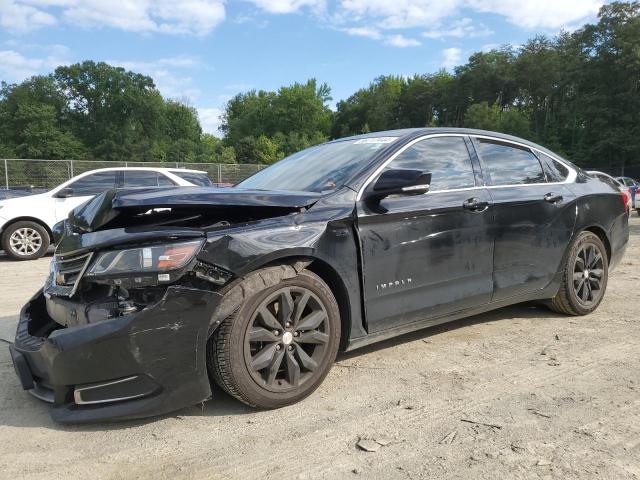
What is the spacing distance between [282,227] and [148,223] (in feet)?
2.32

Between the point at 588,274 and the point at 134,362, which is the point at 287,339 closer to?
the point at 134,362

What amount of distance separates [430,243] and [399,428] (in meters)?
1.26

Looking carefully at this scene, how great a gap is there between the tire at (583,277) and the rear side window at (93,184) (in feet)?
26.9

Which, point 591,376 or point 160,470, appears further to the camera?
point 591,376

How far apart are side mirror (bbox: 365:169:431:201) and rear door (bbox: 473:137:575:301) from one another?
989 millimetres

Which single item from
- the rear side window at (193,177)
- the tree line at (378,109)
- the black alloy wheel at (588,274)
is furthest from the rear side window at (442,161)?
the tree line at (378,109)

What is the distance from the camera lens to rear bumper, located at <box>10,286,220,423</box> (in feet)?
8.13

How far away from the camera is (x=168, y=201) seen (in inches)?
108

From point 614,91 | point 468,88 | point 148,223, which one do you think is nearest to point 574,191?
point 148,223

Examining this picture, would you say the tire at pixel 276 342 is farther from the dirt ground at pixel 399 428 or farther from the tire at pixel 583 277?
the tire at pixel 583 277

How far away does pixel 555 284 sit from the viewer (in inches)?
175

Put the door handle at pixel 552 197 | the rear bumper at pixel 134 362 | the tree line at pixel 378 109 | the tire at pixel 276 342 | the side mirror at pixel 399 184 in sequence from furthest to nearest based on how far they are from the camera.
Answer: the tree line at pixel 378 109, the door handle at pixel 552 197, the side mirror at pixel 399 184, the tire at pixel 276 342, the rear bumper at pixel 134 362

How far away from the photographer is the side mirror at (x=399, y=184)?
310 centimetres

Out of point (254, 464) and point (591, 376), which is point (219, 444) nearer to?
point (254, 464)
